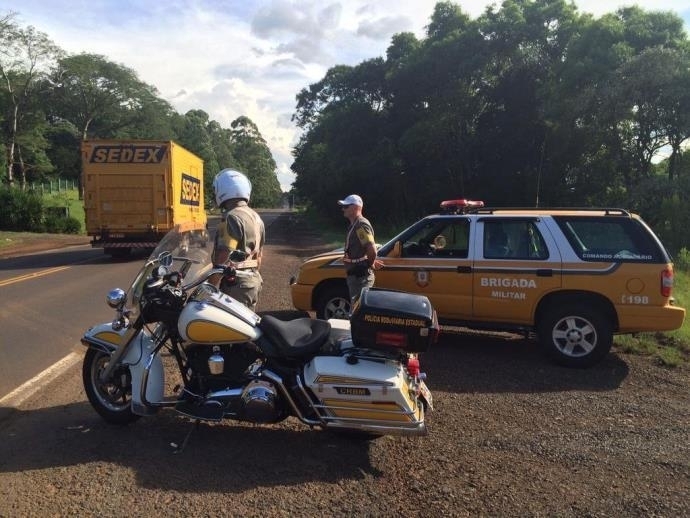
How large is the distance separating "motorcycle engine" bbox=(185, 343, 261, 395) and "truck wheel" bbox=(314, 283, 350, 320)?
3.46m

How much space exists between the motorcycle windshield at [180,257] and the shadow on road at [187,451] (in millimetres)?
999

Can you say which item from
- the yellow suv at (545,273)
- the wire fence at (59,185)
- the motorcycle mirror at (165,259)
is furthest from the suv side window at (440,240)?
the wire fence at (59,185)

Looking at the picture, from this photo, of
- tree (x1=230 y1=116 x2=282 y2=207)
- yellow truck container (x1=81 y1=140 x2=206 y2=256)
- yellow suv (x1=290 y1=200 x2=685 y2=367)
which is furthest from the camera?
tree (x1=230 y1=116 x2=282 y2=207)

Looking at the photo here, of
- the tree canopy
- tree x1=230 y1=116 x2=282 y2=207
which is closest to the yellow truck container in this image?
the tree canopy

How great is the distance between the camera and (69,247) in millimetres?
22688

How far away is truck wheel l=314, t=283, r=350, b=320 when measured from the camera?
7.73 metres

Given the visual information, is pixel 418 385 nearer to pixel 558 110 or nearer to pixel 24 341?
pixel 24 341

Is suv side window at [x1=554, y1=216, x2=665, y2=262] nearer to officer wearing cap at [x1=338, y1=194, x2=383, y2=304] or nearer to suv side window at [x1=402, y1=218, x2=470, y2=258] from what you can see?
suv side window at [x1=402, y1=218, x2=470, y2=258]

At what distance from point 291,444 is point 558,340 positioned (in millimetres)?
3569

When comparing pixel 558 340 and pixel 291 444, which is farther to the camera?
pixel 558 340

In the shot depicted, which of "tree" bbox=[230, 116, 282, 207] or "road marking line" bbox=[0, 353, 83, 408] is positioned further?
"tree" bbox=[230, 116, 282, 207]

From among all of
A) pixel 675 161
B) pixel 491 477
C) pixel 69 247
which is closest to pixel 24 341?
pixel 491 477

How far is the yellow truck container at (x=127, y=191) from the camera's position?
17.2m

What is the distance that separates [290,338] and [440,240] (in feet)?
11.5
